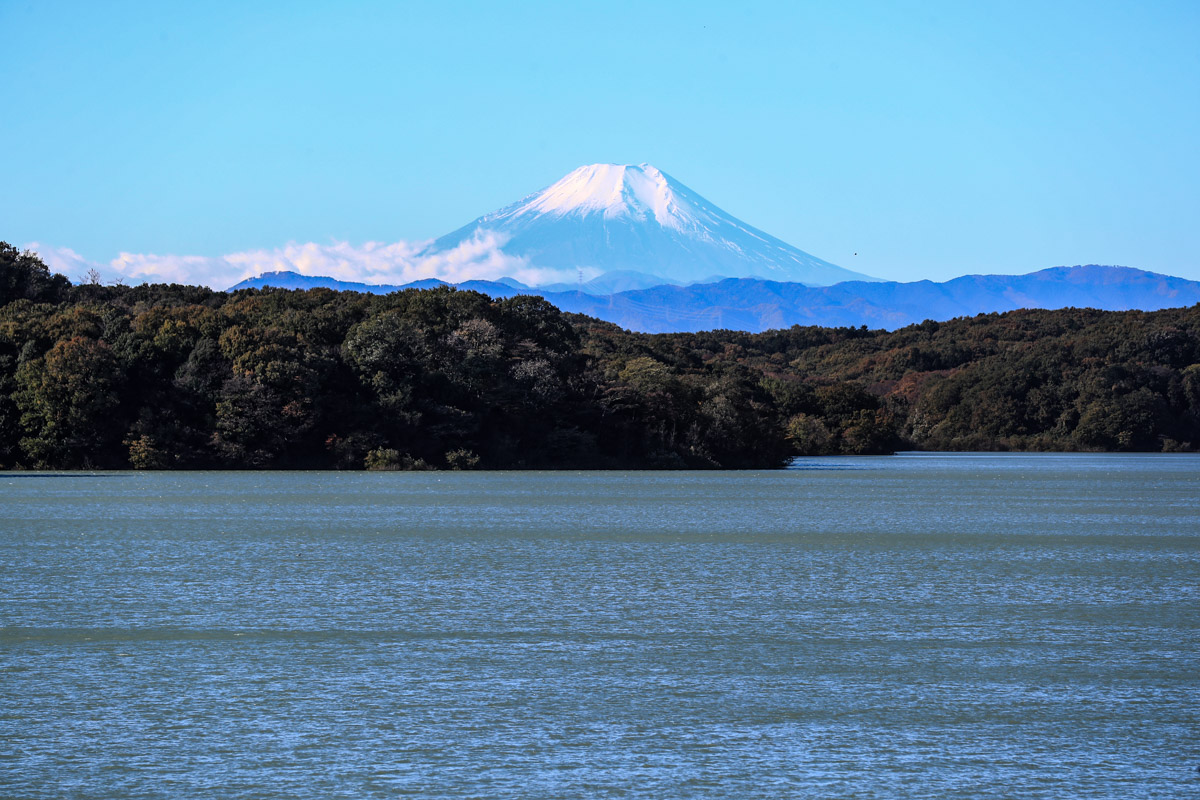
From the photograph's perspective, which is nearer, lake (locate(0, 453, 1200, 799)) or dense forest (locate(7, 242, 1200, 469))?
lake (locate(0, 453, 1200, 799))

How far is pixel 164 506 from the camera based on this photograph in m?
37.0

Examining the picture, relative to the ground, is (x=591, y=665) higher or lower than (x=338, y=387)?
lower

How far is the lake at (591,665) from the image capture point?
9.20 meters

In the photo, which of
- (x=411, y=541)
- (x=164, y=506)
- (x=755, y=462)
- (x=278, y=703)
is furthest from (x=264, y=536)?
(x=755, y=462)

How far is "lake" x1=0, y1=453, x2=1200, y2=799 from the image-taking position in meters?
9.20

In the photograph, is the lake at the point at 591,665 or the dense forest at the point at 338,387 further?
the dense forest at the point at 338,387

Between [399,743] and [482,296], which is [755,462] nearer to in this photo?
[482,296]

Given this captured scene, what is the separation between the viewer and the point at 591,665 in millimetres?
12898

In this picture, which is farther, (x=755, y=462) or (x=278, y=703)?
(x=755, y=462)

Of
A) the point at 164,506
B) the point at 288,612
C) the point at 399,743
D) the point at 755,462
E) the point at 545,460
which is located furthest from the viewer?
the point at 755,462

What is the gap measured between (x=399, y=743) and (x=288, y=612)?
6770mm

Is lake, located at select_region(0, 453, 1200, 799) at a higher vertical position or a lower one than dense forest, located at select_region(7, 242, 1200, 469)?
lower

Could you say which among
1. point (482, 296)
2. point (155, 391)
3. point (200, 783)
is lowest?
point (200, 783)

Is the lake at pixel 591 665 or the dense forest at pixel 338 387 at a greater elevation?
the dense forest at pixel 338 387
